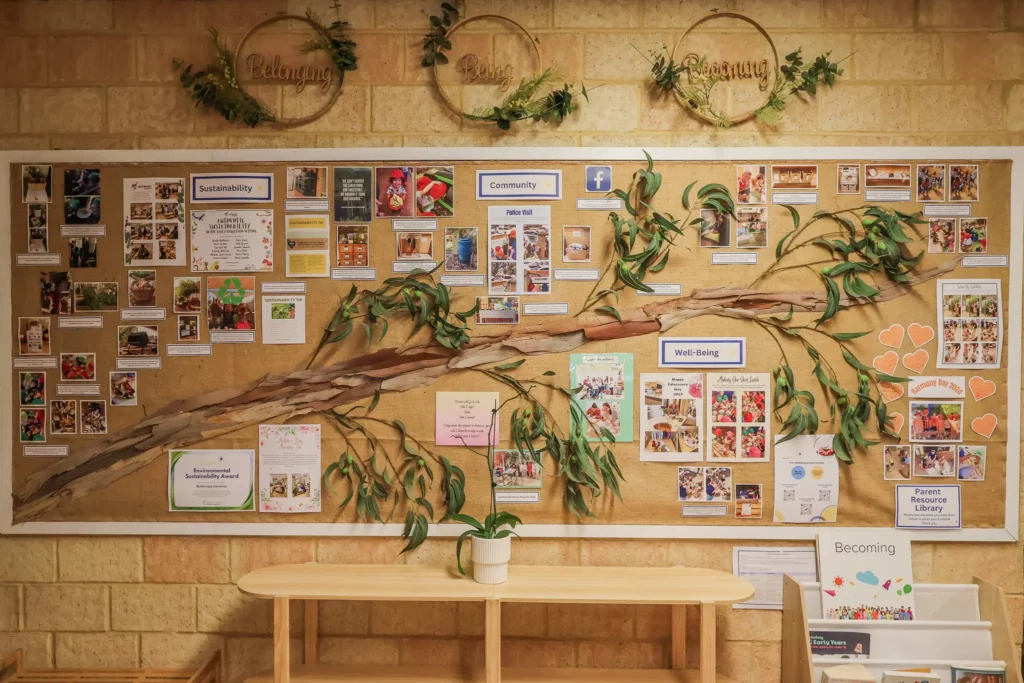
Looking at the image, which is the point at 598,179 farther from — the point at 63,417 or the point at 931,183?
the point at 63,417

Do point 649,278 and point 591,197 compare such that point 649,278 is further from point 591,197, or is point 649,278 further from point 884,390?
point 884,390

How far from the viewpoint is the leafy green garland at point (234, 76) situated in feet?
7.02

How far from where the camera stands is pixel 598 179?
215cm

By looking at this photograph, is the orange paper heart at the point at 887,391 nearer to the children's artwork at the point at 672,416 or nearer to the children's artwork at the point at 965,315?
the children's artwork at the point at 965,315

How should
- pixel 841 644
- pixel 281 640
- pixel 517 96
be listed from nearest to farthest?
pixel 281 640
pixel 841 644
pixel 517 96

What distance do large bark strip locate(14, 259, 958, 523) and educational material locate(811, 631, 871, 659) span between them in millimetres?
1018

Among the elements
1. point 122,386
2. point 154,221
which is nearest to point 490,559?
point 122,386

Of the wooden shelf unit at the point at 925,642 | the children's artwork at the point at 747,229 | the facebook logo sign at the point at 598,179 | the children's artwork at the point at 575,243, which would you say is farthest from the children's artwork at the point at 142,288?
the wooden shelf unit at the point at 925,642

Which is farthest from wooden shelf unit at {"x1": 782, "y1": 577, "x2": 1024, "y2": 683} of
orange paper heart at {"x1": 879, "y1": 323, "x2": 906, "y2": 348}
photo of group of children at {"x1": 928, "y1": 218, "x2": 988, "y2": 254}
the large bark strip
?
photo of group of children at {"x1": 928, "y1": 218, "x2": 988, "y2": 254}

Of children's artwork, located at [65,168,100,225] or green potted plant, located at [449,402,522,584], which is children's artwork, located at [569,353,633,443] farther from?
children's artwork, located at [65,168,100,225]

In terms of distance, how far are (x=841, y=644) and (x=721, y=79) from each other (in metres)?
1.84

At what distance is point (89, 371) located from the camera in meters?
2.18

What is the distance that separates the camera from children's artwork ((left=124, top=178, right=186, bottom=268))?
7.16 ft

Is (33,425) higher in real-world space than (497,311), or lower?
lower
